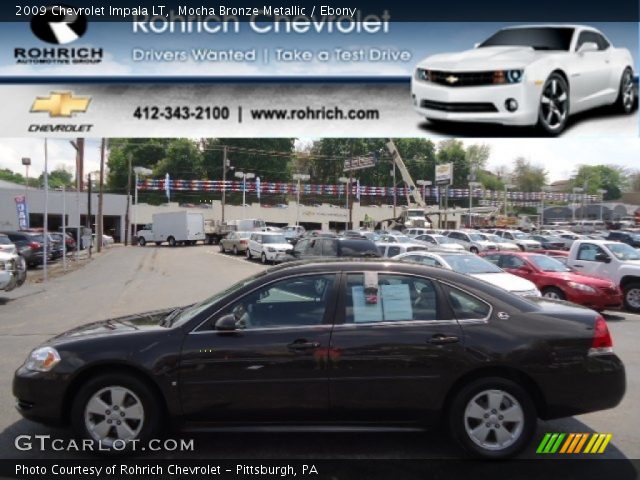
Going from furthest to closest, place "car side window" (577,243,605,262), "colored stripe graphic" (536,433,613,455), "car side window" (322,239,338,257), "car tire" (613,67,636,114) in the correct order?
"car side window" (322,239,338,257) → "car side window" (577,243,605,262) → "car tire" (613,67,636,114) → "colored stripe graphic" (536,433,613,455)

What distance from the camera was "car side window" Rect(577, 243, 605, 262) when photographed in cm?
1293

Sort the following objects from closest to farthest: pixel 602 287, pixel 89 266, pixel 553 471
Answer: pixel 553 471
pixel 602 287
pixel 89 266

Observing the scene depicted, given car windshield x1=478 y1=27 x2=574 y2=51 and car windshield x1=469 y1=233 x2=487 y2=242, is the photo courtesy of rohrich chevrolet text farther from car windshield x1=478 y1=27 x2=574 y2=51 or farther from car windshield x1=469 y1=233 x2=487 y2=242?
car windshield x1=469 y1=233 x2=487 y2=242

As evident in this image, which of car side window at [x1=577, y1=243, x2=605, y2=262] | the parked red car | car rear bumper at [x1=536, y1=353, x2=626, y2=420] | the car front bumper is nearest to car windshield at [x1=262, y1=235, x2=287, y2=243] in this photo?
the parked red car

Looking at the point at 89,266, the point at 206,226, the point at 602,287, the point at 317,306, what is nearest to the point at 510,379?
the point at 317,306

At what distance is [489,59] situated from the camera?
22.8 ft

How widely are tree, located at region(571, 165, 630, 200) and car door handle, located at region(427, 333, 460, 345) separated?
367 ft

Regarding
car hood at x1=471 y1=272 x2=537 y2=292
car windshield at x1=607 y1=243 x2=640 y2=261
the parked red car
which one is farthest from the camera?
car windshield at x1=607 y1=243 x2=640 y2=261

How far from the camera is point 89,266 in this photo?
24.7 meters

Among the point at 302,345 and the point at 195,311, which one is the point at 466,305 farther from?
the point at 195,311

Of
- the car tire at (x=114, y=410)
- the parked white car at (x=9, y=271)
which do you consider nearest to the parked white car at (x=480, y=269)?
the car tire at (x=114, y=410)

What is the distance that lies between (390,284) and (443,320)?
50 cm

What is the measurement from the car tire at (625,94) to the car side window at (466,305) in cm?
523

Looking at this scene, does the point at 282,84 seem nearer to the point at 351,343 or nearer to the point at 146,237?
the point at 351,343
